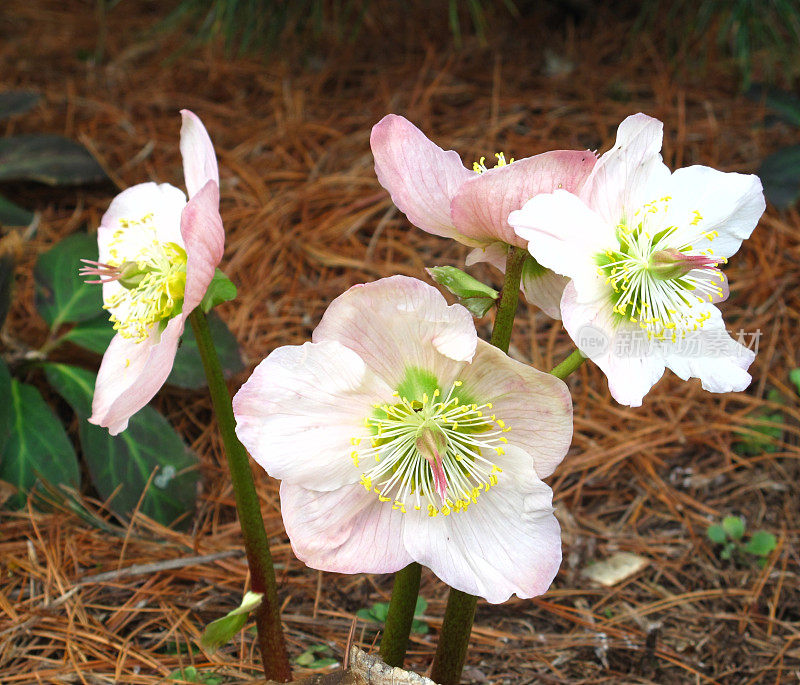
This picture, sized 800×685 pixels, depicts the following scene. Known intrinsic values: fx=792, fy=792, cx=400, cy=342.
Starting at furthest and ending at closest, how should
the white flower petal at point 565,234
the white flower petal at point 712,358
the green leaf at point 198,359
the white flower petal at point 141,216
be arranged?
the green leaf at point 198,359 → the white flower petal at point 141,216 → the white flower petal at point 712,358 → the white flower petal at point 565,234

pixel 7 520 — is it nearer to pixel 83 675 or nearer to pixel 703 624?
pixel 83 675

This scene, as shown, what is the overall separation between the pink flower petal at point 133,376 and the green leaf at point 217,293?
0.05 m

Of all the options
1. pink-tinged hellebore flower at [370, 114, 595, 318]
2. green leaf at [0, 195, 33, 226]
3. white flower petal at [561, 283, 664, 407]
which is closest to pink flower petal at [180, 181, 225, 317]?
pink-tinged hellebore flower at [370, 114, 595, 318]

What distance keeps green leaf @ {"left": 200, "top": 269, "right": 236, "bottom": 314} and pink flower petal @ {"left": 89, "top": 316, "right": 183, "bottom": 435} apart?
0.05m

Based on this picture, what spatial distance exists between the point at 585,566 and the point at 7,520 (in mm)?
1322

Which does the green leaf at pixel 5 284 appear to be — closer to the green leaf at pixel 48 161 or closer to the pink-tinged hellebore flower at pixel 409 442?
the green leaf at pixel 48 161

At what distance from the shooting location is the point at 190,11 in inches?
109

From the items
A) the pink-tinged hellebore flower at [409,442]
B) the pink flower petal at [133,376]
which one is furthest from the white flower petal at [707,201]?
the pink flower petal at [133,376]

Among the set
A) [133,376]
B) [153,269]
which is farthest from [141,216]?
[133,376]

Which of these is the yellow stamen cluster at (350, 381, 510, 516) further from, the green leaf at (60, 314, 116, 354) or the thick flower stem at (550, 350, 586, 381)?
the green leaf at (60, 314, 116, 354)

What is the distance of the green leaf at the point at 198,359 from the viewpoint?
6.39ft

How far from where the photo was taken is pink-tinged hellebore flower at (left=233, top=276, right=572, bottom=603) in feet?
3.36

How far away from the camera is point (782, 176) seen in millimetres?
2359

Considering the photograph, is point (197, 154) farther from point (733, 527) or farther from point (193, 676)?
point (733, 527)
